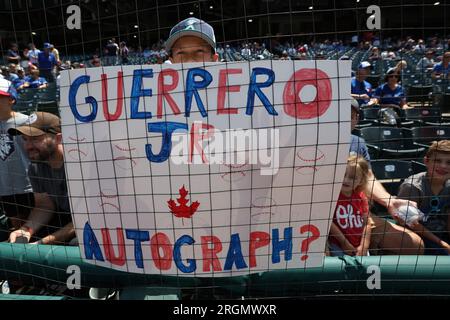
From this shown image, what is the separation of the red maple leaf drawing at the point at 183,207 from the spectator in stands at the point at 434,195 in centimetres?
102

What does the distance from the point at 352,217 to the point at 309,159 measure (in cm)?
65

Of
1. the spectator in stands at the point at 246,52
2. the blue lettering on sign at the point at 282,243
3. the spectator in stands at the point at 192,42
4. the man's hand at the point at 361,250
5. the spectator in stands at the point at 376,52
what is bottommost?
the man's hand at the point at 361,250

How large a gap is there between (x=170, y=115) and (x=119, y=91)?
16 centimetres

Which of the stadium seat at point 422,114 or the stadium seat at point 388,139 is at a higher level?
the stadium seat at point 422,114

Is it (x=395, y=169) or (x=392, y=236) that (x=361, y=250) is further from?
(x=395, y=169)

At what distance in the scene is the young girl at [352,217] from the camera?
1686 mm

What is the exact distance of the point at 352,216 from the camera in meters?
1.78

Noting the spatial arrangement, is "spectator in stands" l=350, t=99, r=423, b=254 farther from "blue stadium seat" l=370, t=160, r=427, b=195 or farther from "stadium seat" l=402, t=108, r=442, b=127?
"stadium seat" l=402, t=108, r=442, b=127

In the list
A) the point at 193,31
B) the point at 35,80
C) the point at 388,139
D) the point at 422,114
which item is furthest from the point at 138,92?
the point at 35,80

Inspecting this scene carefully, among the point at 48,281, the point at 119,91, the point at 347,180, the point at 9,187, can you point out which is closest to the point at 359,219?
the point at 347,180

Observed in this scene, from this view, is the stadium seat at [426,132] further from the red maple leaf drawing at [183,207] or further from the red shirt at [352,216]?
the red maple leaf drawing at [183,207]

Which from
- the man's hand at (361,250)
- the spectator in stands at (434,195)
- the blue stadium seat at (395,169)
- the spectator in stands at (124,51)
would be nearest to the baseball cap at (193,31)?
the spectator in stands at (124,51)

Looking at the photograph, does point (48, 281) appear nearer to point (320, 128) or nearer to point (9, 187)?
point (9, 187)

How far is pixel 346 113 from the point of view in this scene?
4.03 ft
